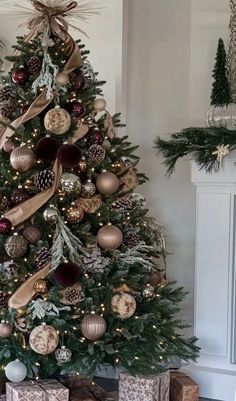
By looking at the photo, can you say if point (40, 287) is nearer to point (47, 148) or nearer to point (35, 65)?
point (47, 148)

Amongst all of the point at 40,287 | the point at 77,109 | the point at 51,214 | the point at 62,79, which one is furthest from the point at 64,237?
the point at 62,79

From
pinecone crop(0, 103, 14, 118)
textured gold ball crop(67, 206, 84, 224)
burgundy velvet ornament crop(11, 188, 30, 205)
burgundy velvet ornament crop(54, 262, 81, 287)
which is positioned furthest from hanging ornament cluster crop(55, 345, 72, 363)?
pinecone crop(0, 103, 14, 118)

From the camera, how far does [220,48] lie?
9.37 feet

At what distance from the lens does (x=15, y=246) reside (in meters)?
2.12

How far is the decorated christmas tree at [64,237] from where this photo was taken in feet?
6.96

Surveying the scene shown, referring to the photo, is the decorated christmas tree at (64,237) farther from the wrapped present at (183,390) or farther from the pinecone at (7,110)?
the wrapped present at (183,390)

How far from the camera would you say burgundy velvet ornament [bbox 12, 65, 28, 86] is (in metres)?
2.26

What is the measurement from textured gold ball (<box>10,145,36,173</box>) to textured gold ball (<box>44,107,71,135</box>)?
0.13m

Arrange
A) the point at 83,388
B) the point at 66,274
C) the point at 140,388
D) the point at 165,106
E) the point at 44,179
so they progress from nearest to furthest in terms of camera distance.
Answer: the point at 66,274 < the point at 44,179 < the point at 140,388 < the point at 83,388 < the point at 165,106

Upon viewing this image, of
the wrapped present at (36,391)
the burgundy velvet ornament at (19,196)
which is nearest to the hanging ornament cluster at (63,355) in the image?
the wrapped present at (36,391)

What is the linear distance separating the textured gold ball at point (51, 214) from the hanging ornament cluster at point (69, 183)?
0.30ft

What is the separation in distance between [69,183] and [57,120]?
0.25 meters

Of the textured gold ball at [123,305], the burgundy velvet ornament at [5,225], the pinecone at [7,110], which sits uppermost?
the pinecone at [7,110]

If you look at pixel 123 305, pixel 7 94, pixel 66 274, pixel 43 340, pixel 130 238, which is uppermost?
pixel 7 94
